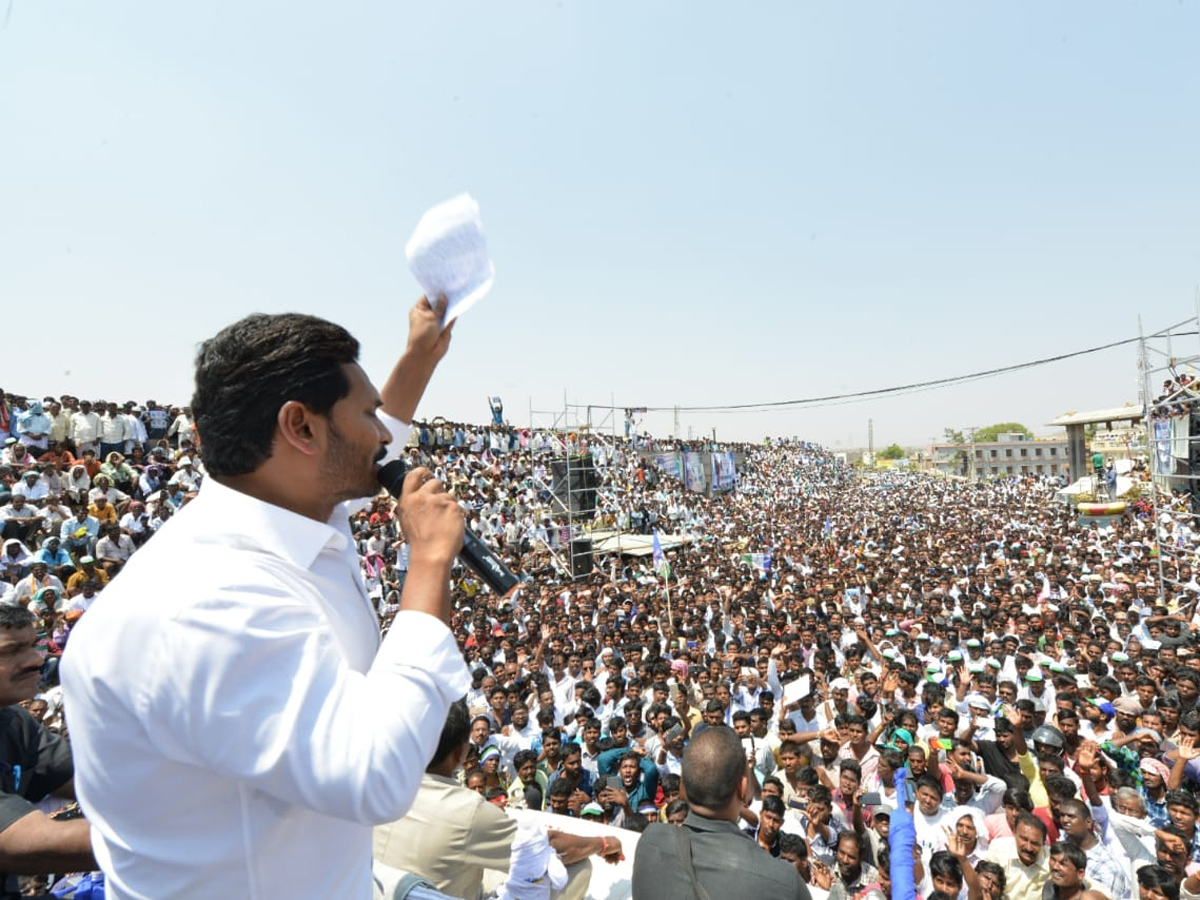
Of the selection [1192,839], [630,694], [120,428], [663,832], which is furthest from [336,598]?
[120,428]

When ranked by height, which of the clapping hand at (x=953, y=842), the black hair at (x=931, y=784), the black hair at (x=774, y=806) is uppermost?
the black hair at (x=931, y=784)

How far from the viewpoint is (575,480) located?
48.1 ft

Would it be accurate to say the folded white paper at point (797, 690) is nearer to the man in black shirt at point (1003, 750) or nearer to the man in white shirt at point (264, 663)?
the man in black shirt at point (1003, 750)

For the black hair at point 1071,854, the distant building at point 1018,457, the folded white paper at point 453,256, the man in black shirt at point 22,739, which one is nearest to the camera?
the folded white paper at point 453,256

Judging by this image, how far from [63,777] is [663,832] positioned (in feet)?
5.18

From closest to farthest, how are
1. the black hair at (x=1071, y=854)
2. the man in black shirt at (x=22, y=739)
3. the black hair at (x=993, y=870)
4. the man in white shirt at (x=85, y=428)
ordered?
the man in black shirt at (x=22, y=739), the black hair at (x=1071, y=854), the black hair at (x=993, y=870), the man in white shirt at (x=85, y=428)

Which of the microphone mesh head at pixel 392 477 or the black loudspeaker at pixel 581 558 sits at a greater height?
the microphone mesh head at pixel 392 477

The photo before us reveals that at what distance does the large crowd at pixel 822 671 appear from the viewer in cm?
372

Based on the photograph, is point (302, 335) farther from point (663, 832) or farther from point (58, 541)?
point (58, 541)

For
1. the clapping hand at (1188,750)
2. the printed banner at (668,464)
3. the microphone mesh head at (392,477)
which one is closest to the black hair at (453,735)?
the microphone mesh head at (392,477)

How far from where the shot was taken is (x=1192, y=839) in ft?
11.3

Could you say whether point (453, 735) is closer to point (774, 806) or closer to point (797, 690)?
point (774, 806)

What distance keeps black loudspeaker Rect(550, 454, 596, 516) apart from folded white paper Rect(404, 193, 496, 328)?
12881 mm

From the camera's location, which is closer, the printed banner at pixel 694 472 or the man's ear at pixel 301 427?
the man's ear at pixel 301 427
